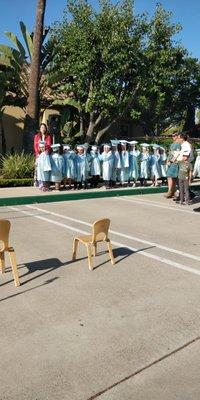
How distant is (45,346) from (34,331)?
317mm

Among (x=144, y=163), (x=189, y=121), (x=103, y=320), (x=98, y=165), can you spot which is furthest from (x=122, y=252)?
(x=189, y=121)

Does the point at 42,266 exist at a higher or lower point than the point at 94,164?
lower

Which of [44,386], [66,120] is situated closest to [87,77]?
[66,120]

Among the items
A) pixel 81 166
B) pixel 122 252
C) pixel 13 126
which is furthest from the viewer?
pixel 13 126

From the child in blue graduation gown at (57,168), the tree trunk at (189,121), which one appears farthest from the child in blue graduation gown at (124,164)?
the tree trunk at (189,121)

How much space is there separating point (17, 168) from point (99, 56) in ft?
23.2

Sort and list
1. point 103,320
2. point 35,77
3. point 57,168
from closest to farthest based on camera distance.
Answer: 1. point 103,320
2. point 57,168
3. point 35,77

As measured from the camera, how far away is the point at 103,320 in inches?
183

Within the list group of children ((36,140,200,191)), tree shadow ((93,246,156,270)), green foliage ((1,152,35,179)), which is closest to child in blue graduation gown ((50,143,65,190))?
group of children ((36,140,200,191))

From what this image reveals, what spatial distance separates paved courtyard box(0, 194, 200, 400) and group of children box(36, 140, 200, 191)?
5.57 meters

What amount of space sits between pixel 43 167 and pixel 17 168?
5.88 feet

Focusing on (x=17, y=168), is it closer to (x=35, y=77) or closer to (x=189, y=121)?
(x=35, y=77)

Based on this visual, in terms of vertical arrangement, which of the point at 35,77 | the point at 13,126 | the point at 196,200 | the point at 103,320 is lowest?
the point at 103,320

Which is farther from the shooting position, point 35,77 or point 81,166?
point 35,77
